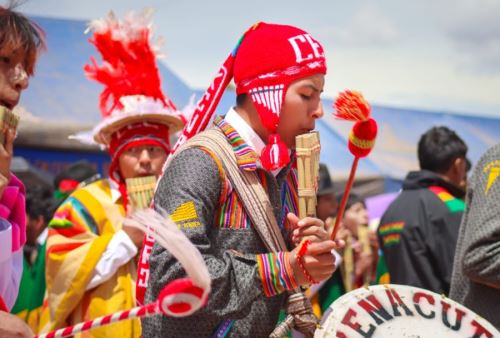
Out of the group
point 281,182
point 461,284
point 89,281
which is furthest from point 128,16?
point 461,284

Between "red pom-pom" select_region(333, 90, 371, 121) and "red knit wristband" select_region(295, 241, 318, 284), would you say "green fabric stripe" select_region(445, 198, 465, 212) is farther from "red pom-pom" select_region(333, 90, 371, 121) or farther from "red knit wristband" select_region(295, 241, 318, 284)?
"red knit wristband" select_region(295, 241, 318, 284)

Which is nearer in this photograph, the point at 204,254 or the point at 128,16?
the point at 204,254

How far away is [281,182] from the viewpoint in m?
2.62

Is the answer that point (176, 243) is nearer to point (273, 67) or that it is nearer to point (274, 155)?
point (274, 155)

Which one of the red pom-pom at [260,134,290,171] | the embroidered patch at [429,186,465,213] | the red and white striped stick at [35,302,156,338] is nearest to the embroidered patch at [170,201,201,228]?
the red pom-pom at [260,134,290,171]

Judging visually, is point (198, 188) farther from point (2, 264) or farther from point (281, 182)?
point (2, 264)

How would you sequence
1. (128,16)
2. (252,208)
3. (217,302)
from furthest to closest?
(128,16) < (252,208) < (217,302)

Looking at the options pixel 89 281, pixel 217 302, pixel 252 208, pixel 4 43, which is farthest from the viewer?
pixel 89 281

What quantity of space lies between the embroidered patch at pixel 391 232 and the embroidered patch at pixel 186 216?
251cm

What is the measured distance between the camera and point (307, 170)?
2348 millimetres

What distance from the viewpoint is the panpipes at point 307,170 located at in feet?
7.70

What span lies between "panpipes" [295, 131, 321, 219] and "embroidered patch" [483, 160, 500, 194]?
1.03 m

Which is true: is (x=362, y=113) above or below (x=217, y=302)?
above

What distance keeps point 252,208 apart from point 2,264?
86cm
